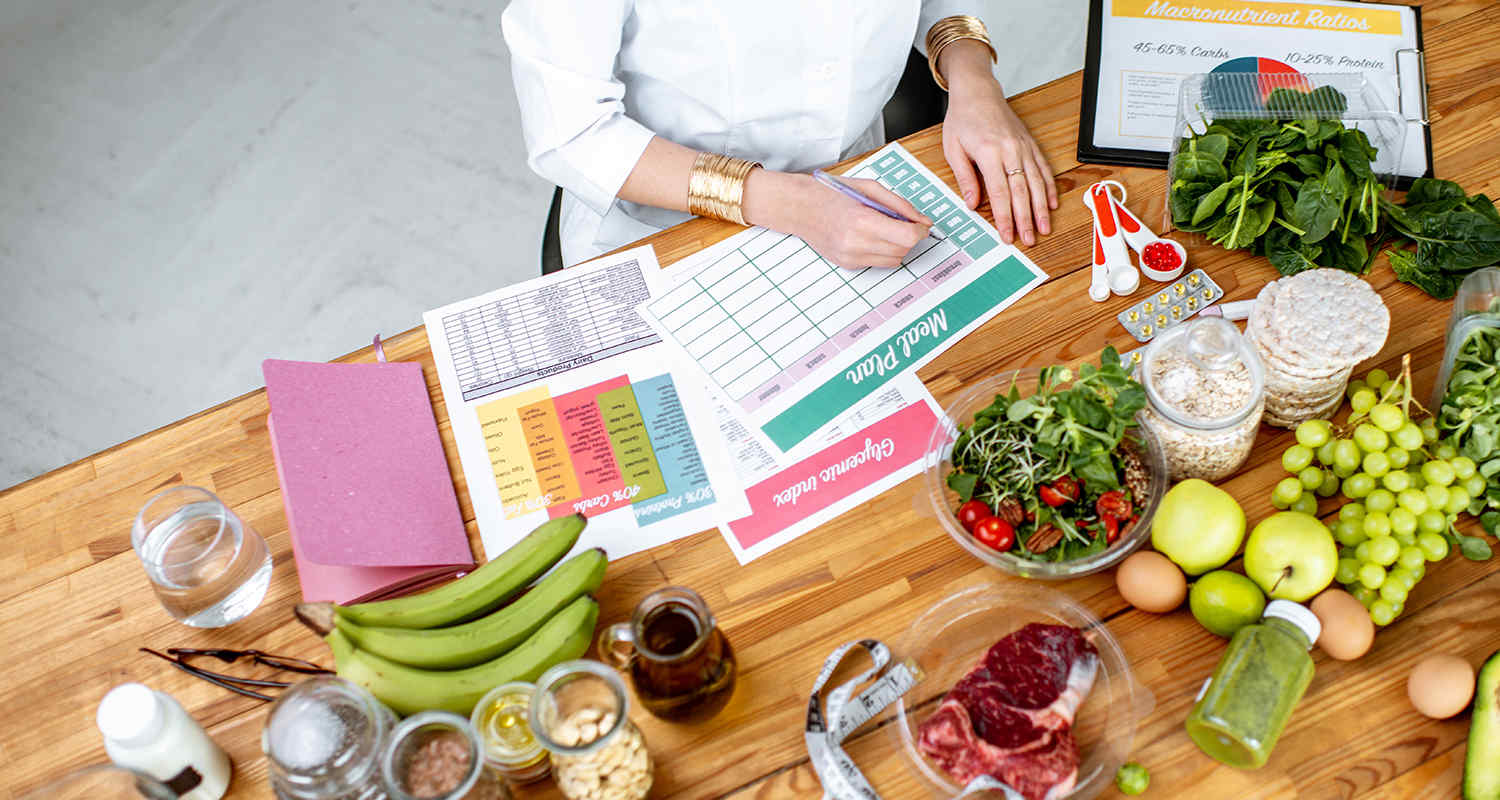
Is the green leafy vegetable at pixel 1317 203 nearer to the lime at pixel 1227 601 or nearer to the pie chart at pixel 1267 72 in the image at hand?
the pie chart at pixel 1267 72

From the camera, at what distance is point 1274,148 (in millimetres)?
1091

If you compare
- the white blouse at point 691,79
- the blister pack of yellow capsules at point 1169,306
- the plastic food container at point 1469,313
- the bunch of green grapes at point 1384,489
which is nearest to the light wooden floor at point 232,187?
the white blouse at point 691,79

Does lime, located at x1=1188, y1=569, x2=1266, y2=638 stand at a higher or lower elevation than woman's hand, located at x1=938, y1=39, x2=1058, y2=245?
lower

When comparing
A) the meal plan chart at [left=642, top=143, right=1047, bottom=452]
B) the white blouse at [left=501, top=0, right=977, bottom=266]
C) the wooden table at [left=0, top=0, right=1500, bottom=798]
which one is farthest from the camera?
the white blouse at [left=501, top=0, right=977, bottom=266]

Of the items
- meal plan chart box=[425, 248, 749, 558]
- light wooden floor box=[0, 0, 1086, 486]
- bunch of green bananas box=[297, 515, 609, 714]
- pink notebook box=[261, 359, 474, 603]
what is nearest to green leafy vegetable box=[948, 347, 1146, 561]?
meal plan chart box=[425, 248, 749, 558]

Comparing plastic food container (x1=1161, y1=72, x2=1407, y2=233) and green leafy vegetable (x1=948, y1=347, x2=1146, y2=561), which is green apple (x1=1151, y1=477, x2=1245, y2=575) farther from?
plastic food container (x1=1161, y1=72, x2=1407, y2=233)

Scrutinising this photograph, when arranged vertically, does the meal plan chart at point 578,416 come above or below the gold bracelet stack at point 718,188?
below

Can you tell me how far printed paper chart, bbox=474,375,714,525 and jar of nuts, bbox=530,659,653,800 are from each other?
0.86 feet

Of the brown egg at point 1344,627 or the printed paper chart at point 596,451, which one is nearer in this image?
the brown egg at point 1344,627

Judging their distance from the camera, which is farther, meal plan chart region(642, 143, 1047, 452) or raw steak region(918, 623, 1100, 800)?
meal plan chart region(642, 143, 1047, 452)

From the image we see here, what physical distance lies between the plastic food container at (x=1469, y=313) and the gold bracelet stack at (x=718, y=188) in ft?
2.47

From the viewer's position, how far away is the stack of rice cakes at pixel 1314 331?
3.03 feet

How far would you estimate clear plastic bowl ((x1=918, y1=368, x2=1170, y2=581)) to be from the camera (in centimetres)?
93

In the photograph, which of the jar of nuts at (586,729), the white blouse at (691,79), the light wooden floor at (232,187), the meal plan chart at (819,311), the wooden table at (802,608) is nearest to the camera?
the jar of nuts at (586,729)
